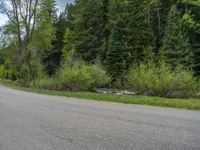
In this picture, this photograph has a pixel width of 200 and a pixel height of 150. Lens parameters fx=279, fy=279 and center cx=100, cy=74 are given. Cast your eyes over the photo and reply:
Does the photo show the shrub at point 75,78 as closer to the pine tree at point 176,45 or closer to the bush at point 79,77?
the bush at point 79,77

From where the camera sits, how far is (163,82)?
645 inches

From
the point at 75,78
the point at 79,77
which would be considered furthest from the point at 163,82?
the point at 75,78

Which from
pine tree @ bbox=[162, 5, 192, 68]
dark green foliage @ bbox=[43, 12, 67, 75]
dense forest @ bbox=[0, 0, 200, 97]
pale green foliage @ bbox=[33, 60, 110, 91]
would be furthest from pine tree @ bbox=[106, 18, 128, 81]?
dark green foliage @ bbox=[43, 12, 67, 75]

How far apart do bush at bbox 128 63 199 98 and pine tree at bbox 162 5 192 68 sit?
1358 cm

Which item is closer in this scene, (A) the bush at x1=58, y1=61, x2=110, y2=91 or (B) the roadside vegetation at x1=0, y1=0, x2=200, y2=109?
(A) the bush at x1=58, y1=61, x2=110, y2=91

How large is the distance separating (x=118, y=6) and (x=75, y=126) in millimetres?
31384

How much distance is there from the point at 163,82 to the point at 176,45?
16.6m

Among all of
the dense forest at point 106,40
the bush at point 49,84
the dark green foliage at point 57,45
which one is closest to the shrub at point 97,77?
the dense forest at point 106,40

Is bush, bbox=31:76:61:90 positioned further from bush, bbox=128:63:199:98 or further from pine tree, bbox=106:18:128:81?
pine tree, bbox=106:18:128:81

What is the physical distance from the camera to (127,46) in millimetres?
34094

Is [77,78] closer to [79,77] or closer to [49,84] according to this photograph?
[79,77]

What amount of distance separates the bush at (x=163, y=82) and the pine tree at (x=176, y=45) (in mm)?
13584

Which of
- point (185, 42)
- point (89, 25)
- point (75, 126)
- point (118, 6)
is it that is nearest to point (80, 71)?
point (75, 126)

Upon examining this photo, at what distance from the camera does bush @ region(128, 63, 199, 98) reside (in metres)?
16.1
